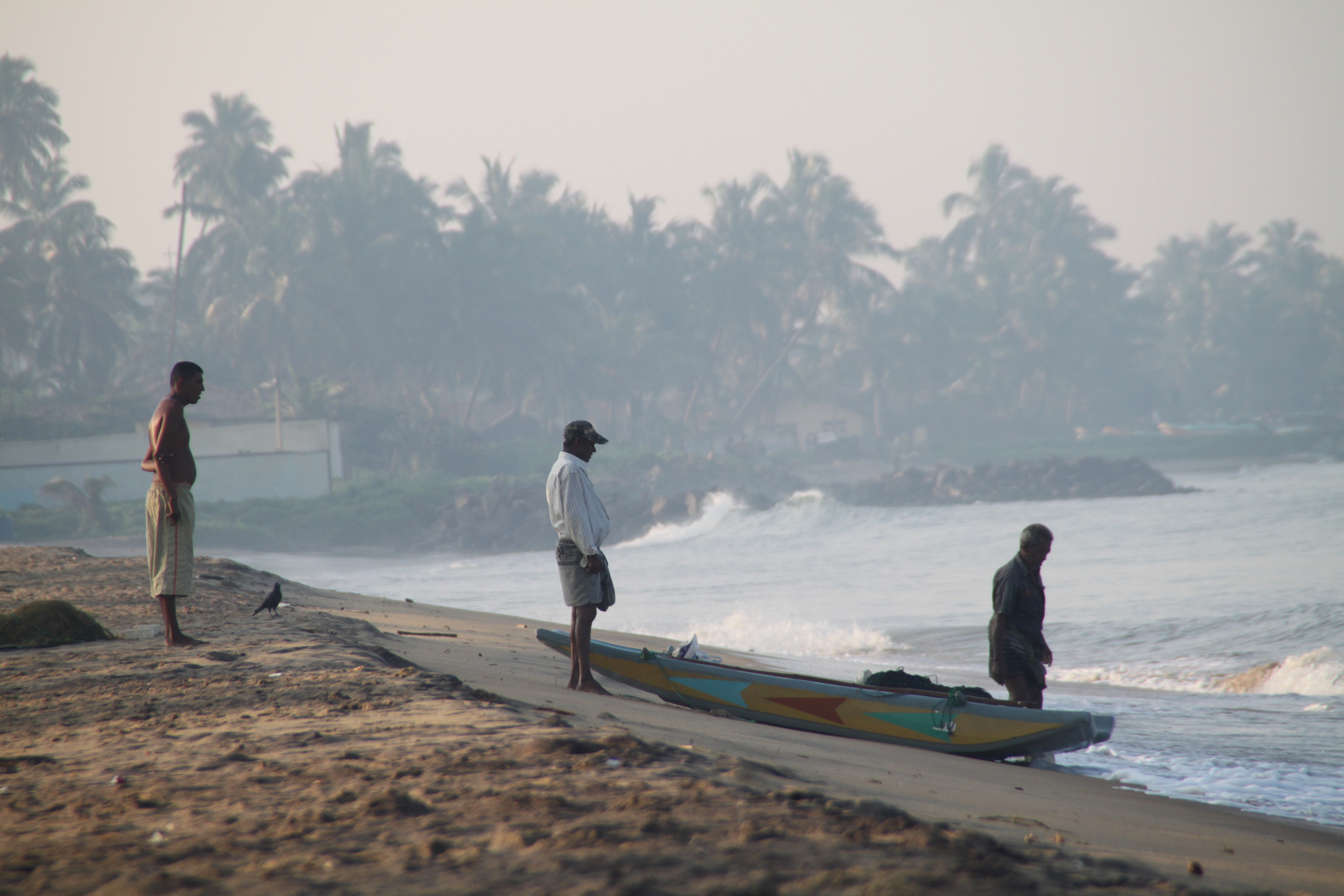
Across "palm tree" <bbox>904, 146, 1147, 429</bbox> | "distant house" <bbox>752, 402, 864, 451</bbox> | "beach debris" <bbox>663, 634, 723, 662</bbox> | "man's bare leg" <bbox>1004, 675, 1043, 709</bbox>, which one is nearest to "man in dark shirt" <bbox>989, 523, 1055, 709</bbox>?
"man's bare leg" <bbox>1004, 675, 1043, 709</bbox>

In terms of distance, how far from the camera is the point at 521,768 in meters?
3.31

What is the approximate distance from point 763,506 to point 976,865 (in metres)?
38.2

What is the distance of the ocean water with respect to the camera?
736 centimetres

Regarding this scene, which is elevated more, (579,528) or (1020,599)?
(579,528)

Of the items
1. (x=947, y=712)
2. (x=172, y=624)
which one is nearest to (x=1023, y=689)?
(x=947, y=712)

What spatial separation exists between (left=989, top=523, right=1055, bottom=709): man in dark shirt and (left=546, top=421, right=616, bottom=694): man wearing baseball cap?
2.23m

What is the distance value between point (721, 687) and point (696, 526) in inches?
1291

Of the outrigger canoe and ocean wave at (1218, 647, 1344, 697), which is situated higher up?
the outrigger canoe

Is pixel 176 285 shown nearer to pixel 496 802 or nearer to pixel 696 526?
pixel 696 526

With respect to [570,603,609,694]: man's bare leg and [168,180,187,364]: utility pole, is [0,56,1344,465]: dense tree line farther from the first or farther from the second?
[570,603,609,694]: man's bare leg

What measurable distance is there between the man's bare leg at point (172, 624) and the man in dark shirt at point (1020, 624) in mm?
4751

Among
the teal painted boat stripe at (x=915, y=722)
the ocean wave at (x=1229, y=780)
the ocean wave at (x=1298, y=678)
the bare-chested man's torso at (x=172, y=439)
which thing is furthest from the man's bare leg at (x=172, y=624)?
the ocean wave at (x=1298, y=678)

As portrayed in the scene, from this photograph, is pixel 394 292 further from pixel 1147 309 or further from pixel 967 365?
pixel 1147 309

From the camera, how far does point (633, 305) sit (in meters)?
62.6
